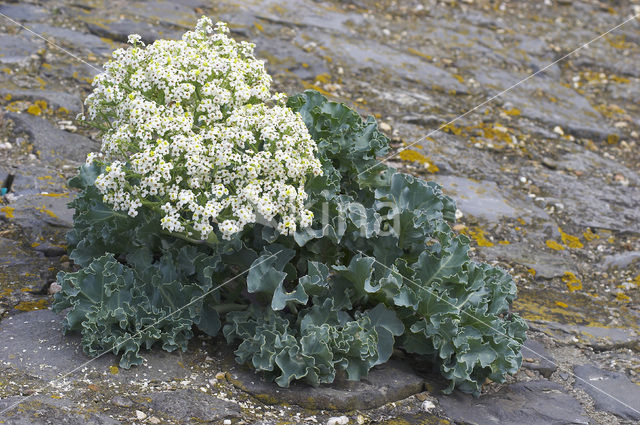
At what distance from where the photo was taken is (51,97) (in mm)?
5406

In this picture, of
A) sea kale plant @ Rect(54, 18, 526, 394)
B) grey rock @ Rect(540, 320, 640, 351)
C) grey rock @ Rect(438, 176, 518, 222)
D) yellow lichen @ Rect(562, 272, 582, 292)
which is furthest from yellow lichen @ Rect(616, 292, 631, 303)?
sea kale plant @ Rect(54, 18, 526, 394)

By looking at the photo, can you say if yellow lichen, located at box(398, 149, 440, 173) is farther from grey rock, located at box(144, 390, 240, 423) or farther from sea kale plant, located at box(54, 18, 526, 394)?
Answer: grey rock, located at box(144, 390, 240, 423)

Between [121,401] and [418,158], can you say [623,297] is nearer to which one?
[418,158]

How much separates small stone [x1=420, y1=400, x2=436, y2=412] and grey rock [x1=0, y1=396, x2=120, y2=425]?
1.35m

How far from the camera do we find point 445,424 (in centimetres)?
331

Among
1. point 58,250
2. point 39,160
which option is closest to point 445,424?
point 58,250

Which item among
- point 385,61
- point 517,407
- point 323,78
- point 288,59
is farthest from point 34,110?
point 517,407

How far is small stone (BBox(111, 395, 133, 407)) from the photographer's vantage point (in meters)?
3.02

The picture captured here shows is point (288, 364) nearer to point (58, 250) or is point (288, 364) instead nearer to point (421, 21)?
point (58, 250)

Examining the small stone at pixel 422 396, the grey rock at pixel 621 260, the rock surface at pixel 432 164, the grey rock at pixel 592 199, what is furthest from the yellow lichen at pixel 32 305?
the grey rock at pixel 592 199

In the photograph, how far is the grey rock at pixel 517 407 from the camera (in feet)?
11.1

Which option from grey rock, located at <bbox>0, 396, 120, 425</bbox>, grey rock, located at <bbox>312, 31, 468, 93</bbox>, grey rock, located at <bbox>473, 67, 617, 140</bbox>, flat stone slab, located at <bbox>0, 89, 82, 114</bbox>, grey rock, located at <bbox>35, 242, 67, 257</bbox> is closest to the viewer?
grey rock, located at <bbox>0, 396, 120, 425</bbox>

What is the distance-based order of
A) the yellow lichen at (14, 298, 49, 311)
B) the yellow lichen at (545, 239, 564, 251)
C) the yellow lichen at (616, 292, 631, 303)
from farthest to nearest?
the yellow lichen at (545, 239, 564, 251)
the yellow lichen at (616, 292, 631, 303)
the yellow lichen at (14, 298, 49, 311)

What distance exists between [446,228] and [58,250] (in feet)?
6.82
